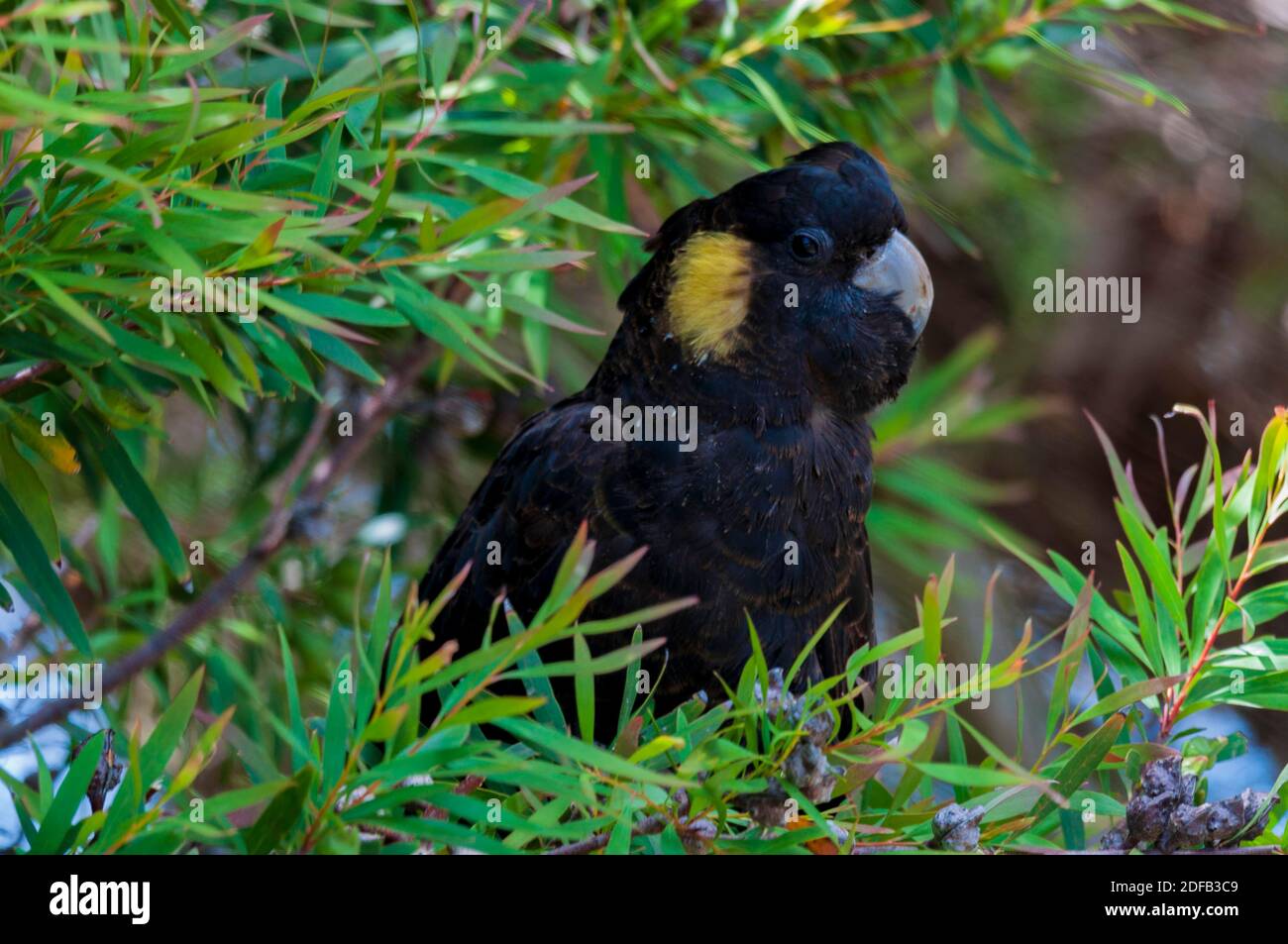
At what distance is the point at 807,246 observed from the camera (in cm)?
179

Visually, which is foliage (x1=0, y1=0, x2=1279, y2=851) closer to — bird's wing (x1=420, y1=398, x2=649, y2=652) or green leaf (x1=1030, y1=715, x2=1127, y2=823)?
green leaf (x1=1030, y1=715, x2=1127, y2=823)

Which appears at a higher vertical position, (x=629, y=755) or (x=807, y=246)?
(x=807, y=246)

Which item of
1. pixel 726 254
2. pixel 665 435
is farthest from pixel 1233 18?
pixel 665 435

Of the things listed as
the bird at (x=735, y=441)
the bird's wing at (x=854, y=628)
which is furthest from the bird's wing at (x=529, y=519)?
the bird's wing at (x=854, y=628)

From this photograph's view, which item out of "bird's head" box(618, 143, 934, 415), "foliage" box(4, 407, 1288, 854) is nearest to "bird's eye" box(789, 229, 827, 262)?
"bird's head" box(618, 143, 934, 415)

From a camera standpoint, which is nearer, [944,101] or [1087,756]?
[1087,756]

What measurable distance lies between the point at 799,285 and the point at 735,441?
23cm

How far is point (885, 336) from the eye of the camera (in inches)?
72.0

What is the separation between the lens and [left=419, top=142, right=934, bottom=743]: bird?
5.57 ft

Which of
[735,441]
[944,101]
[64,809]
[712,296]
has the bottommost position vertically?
[64,809]

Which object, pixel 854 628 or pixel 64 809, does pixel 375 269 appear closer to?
pixel 64 809

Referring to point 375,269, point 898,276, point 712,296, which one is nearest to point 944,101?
point 898,276

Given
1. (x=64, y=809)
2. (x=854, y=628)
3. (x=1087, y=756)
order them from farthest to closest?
(x=854, y=628) < (x=1087, y=756) < (x=64, y=809)

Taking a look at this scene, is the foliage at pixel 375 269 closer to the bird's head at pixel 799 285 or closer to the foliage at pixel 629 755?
the foliage at pixel 629 755
